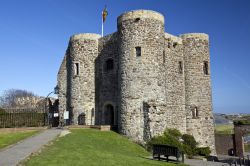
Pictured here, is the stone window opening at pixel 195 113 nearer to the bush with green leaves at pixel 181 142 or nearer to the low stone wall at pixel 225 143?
the bush with green leaves at pixel 181 142

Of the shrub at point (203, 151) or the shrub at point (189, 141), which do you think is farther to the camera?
the shrub at point (203, 151)

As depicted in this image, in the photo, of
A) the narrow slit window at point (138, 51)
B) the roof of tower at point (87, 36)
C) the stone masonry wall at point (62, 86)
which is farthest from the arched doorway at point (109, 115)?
the roof of tower at point (87, 36)

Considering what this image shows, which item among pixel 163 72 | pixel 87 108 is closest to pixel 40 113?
pixel 87 108

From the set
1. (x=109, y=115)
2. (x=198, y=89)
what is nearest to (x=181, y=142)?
(x=198, y=89)

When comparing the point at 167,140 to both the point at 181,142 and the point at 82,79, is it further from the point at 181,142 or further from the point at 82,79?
the point at 82,79

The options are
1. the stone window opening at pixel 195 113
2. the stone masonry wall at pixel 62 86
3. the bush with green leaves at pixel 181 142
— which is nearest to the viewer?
the bush with green leaves at pixel 181 142

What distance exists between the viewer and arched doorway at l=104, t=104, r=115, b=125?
102 ft

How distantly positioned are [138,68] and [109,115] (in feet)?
23.0

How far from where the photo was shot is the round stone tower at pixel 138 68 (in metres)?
26.4

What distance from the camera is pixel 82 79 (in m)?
31.9

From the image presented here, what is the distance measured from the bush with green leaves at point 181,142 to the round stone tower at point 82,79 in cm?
881

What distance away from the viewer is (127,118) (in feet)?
87.3

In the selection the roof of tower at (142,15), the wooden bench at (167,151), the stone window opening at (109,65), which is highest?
the roof of tower at (142,15)

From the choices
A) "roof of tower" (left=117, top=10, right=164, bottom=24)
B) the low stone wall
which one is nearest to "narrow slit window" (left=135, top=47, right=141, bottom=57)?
"roof of tower" (left=117, top=10, right=164, bottom=24)
